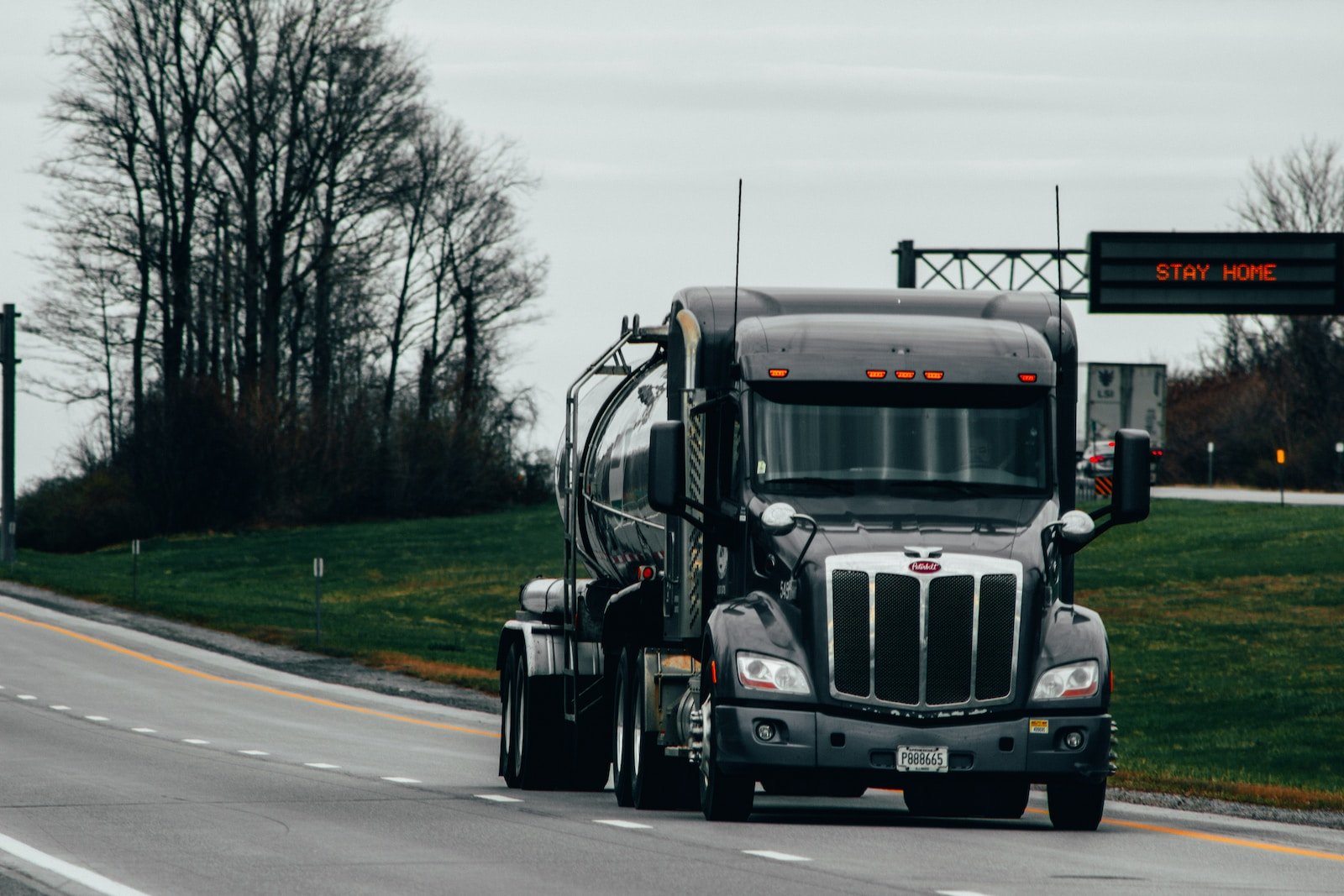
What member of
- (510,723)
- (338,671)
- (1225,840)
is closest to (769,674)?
(1225,840)

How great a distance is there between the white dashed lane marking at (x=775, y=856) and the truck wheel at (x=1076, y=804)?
7.41 ft

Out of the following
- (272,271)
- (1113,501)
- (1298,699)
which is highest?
(272,271)

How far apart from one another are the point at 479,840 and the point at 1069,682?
11.5 feet

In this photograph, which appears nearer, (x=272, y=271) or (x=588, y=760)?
(x=588, y=760)

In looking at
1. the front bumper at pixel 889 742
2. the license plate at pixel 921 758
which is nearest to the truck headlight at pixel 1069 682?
the front bumper at pixel 889 742

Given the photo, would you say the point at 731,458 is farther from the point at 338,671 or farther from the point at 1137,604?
the point at 1137,604

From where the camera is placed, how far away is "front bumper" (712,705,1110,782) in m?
12.8

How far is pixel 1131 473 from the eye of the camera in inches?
508

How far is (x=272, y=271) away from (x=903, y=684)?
5777 centimetres

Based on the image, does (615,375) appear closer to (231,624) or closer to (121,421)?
(231,624)

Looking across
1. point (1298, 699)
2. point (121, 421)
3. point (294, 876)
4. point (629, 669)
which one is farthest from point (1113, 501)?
point (121, 421)

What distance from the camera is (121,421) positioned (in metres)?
74.4

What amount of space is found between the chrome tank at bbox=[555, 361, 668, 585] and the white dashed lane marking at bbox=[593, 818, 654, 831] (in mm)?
1893

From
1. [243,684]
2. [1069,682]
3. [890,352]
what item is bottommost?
[243,684]
